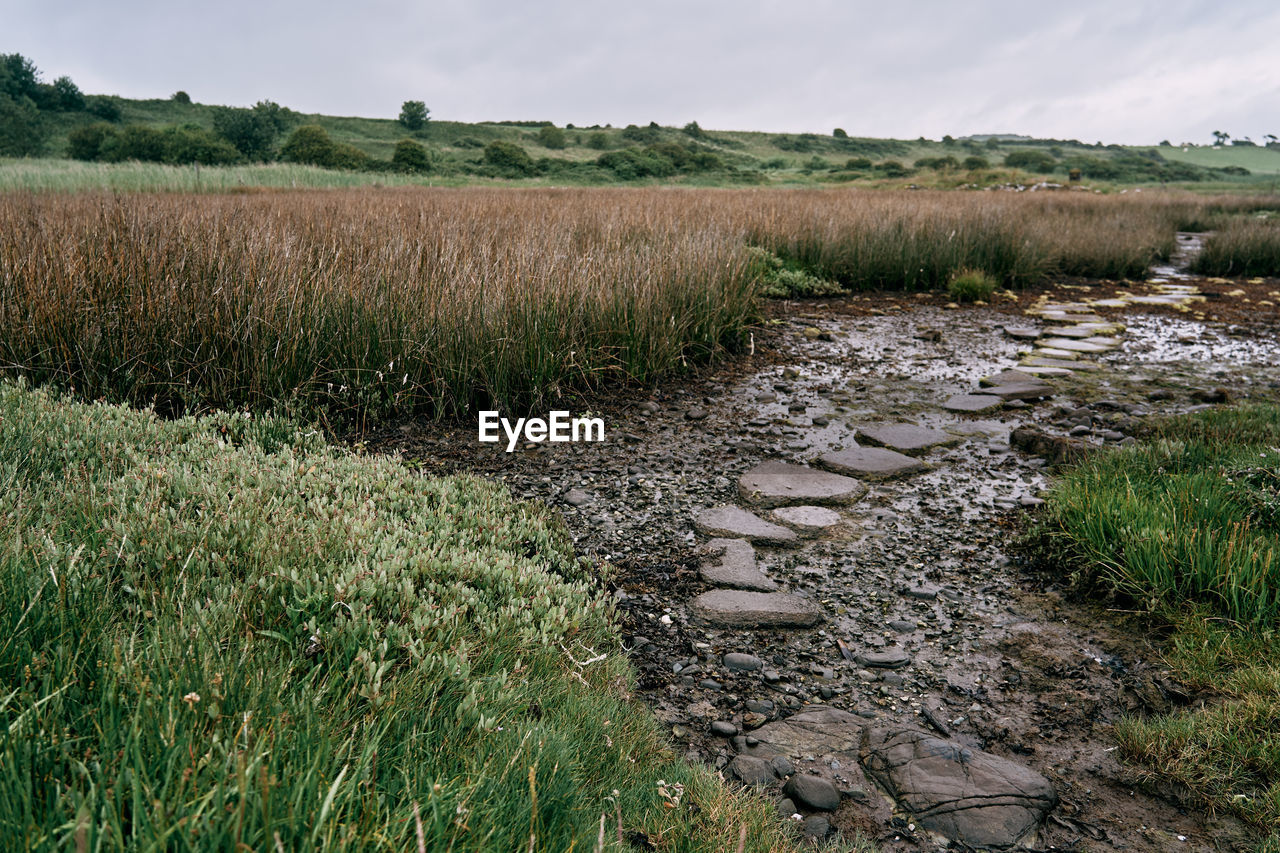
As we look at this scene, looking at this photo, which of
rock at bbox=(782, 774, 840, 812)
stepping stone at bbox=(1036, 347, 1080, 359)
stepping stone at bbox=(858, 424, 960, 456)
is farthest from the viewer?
stepping stone at bbox=(1036, 347, 1080, 359)

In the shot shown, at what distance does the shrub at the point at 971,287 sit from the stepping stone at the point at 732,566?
7.79 m

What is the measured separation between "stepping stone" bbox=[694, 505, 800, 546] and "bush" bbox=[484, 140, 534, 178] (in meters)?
43.8

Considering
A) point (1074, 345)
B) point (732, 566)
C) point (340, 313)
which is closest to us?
point (732, 566)

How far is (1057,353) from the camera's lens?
726 centimetres

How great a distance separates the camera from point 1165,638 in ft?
8.90

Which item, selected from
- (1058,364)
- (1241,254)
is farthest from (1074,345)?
(1241,254)

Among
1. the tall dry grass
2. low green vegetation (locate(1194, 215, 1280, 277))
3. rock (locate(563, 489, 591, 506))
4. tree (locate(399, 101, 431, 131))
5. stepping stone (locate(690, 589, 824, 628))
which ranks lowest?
stepping stone (locate(690, 589, 824, 628))

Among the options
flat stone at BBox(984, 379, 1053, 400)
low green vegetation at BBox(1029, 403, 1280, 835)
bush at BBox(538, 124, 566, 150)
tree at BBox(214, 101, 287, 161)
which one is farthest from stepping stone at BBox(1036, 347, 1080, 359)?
bush at BBox(538, 124, 566, 150)

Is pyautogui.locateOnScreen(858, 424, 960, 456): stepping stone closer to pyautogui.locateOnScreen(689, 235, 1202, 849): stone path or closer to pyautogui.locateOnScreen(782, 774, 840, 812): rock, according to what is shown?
pyautogui.locateOnScreen(689, 235, 1202, 849): stone path

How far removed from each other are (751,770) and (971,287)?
917 centimetres

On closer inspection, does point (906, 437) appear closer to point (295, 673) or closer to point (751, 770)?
point (751, 770)

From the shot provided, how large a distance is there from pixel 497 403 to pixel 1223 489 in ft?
12.6

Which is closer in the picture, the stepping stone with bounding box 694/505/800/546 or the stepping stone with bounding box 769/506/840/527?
the stepping stone with bounding box 694/505/800/546

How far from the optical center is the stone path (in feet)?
6.63
